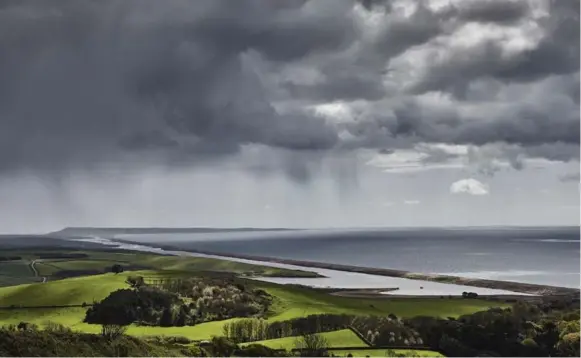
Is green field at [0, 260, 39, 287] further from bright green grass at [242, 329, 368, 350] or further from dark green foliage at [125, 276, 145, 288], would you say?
bright green grass at [242, 329, 368, 350]

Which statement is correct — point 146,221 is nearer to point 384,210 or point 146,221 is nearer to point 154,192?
point 154,192

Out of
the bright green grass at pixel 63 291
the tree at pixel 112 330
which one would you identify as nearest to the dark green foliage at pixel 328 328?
the tree at pixel 112 330

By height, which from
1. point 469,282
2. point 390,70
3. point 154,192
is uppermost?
point 390,70

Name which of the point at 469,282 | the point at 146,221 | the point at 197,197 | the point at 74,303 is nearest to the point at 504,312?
the point at 469,282

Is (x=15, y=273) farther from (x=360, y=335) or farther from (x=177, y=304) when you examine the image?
(x=360, y=335)

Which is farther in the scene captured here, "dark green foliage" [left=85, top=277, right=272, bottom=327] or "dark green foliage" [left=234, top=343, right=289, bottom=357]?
"dark green foliage" [left=85, top=277, right=272, bottom=327]

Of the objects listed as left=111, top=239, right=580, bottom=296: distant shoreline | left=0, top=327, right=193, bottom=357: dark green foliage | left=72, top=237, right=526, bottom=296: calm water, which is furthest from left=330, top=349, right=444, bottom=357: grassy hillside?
left=0, top=327, right=193, bottom=357: dark green foliage
